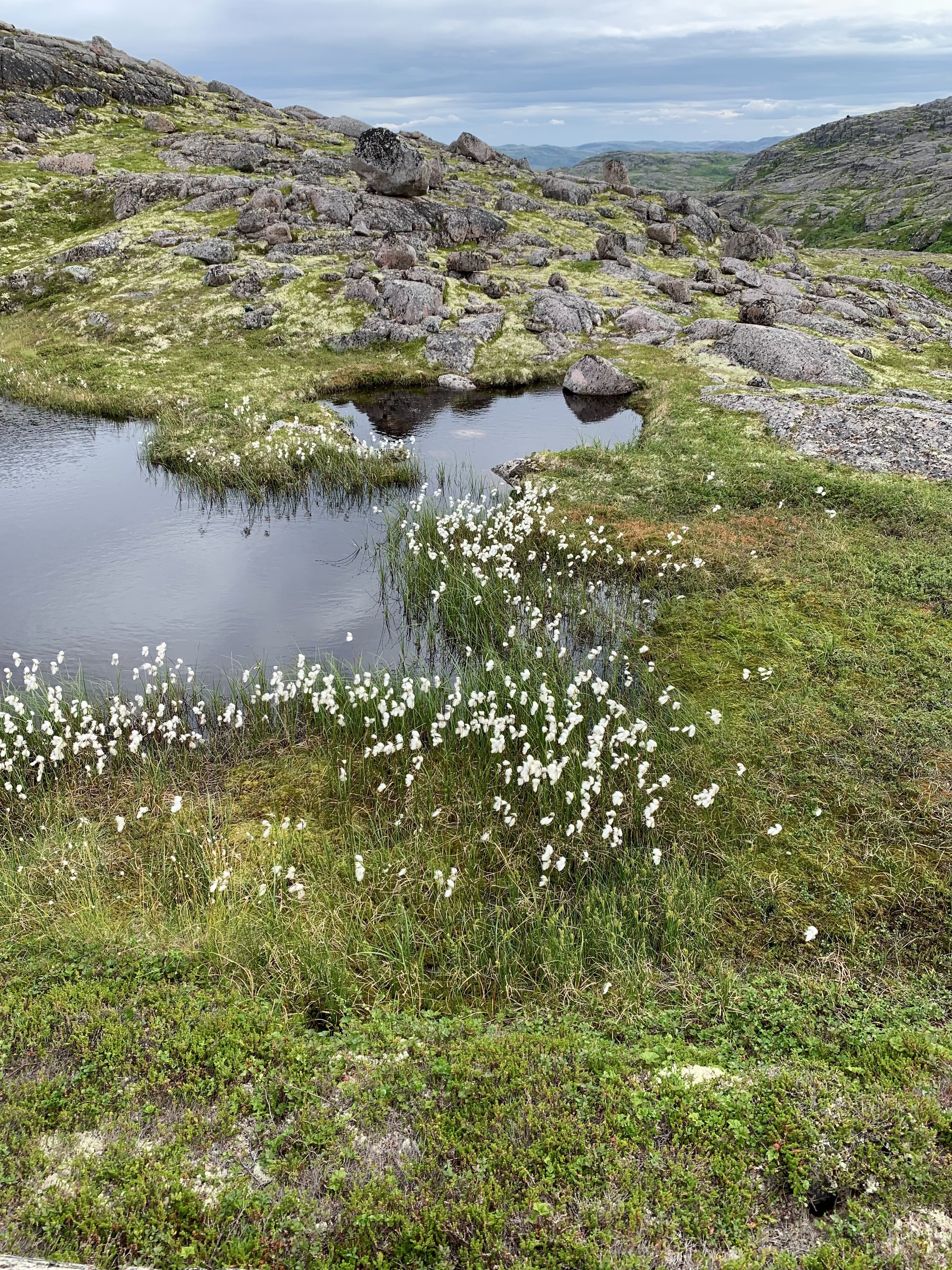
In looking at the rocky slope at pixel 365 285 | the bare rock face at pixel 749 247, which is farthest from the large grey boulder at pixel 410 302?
the bare rock face at pixel 749 247

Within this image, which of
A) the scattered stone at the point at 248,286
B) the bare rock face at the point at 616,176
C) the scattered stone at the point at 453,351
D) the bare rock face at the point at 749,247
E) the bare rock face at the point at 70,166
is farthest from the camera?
the bare rock face at the point at 616,176

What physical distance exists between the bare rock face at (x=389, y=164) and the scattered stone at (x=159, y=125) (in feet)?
135

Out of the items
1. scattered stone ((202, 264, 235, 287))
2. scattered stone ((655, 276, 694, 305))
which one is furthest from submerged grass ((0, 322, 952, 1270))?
scattered stone ((202, 264, 235, 287))

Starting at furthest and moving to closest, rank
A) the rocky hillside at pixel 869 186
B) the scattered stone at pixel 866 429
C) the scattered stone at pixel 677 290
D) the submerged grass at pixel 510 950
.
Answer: the rocky hillside at pixel 869 186 < the scattered stone at pixel 677 290 < the scattered stone at pixel 866 429 < the submerged grass at pixel 510 950

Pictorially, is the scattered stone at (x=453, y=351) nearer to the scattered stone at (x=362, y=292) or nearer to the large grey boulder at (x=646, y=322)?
the scattered stone at (x=362, y=292)

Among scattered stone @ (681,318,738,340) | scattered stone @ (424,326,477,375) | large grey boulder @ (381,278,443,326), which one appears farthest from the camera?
large grey boulder @ (381,278,443,326)

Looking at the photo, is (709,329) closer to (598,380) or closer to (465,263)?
(598,380)

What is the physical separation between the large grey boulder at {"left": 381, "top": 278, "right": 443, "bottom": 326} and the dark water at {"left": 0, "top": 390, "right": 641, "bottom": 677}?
12.8 metres

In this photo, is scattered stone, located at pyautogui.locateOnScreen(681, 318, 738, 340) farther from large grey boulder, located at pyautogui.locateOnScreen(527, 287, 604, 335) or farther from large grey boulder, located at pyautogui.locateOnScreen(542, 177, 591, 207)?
large grey boulder, located at pyautogui.locateOnScreen(542, 177, 591, 207)

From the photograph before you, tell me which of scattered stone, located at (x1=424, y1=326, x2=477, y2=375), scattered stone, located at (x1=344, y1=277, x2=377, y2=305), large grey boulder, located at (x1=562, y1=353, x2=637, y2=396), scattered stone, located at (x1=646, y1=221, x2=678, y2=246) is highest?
scattered stone, located at (x1=646, y1=221, x2=678, y2=246)

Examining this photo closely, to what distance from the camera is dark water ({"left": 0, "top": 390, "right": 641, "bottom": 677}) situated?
1557 cm

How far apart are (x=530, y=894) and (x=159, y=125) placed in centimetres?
10767

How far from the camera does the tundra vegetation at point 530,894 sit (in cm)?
551

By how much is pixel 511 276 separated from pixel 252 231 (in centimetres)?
1925
